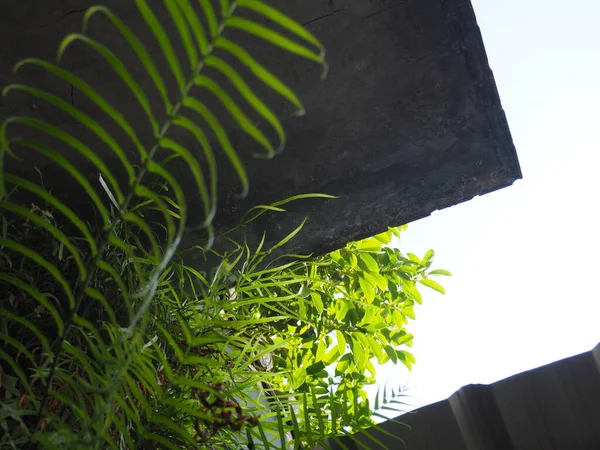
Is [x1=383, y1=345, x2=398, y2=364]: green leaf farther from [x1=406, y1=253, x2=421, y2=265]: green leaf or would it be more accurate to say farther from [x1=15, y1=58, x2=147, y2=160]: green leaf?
[x1=15, y1=58, x2=147, y2=160]: green leaf

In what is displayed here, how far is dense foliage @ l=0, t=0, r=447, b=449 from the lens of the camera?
0.52m

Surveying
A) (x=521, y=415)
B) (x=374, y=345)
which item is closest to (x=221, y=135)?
(x=521, y=415)

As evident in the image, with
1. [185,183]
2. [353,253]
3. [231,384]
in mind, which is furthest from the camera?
[353,253]

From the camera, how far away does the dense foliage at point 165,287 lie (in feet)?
1.72

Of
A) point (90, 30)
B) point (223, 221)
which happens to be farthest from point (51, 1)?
point (223, 221)

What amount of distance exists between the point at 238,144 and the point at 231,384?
0.60 meters

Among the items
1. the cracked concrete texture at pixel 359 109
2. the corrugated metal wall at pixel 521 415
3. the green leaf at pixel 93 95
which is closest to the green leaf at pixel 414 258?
the cracked concrete texture at pixel 359 109

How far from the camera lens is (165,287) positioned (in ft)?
5.12

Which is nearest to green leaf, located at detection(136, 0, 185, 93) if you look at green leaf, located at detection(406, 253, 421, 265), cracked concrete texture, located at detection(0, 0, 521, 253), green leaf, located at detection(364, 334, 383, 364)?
cracked concrete texture, located at detection(0, 0, 521, 253)

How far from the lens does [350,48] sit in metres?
1.46

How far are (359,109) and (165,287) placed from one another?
69 centimetres

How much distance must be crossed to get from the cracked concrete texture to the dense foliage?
0.17 feet

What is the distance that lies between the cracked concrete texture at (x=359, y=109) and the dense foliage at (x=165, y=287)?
0.17 ft

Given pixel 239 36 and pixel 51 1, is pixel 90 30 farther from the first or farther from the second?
pixel 239 36
